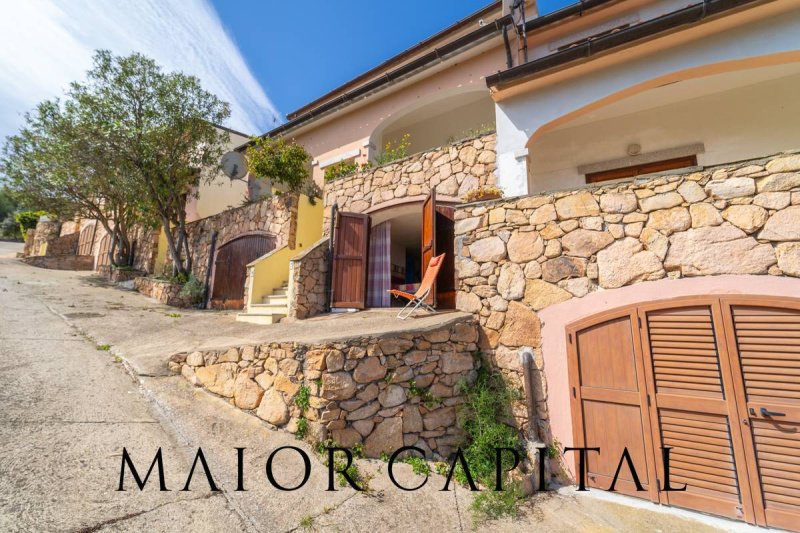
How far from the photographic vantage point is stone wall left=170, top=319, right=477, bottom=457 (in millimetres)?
3510

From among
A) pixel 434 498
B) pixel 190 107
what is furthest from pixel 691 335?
pixel 190 107

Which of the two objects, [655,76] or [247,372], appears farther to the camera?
[655,76]

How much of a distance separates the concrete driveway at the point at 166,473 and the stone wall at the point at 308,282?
2.54m

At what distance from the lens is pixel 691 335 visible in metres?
3.38

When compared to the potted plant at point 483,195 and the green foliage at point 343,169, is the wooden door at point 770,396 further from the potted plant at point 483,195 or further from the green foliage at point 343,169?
the green foliage at point 343,169

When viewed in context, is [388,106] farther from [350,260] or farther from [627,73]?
[627,73]

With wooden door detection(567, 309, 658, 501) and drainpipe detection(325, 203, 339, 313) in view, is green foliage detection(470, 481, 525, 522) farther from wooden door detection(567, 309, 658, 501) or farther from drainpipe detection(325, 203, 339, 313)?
drainpipe detection(325, 203, 339, 313)

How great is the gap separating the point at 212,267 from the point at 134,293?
357cm

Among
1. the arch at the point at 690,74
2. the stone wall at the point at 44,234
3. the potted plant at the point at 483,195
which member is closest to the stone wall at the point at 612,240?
the potted plant at the point at 483,195

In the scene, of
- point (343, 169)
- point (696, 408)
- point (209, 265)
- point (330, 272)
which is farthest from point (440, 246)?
point (209, 265)

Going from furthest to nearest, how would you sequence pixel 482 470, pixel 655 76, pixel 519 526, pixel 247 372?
pixel 655 76 → pixel 247 372 → pixel 482 470 → pixel 519 526

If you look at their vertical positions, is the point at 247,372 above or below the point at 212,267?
below

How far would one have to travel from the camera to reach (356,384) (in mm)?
3590

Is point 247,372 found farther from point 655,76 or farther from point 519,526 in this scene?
point 655,76
